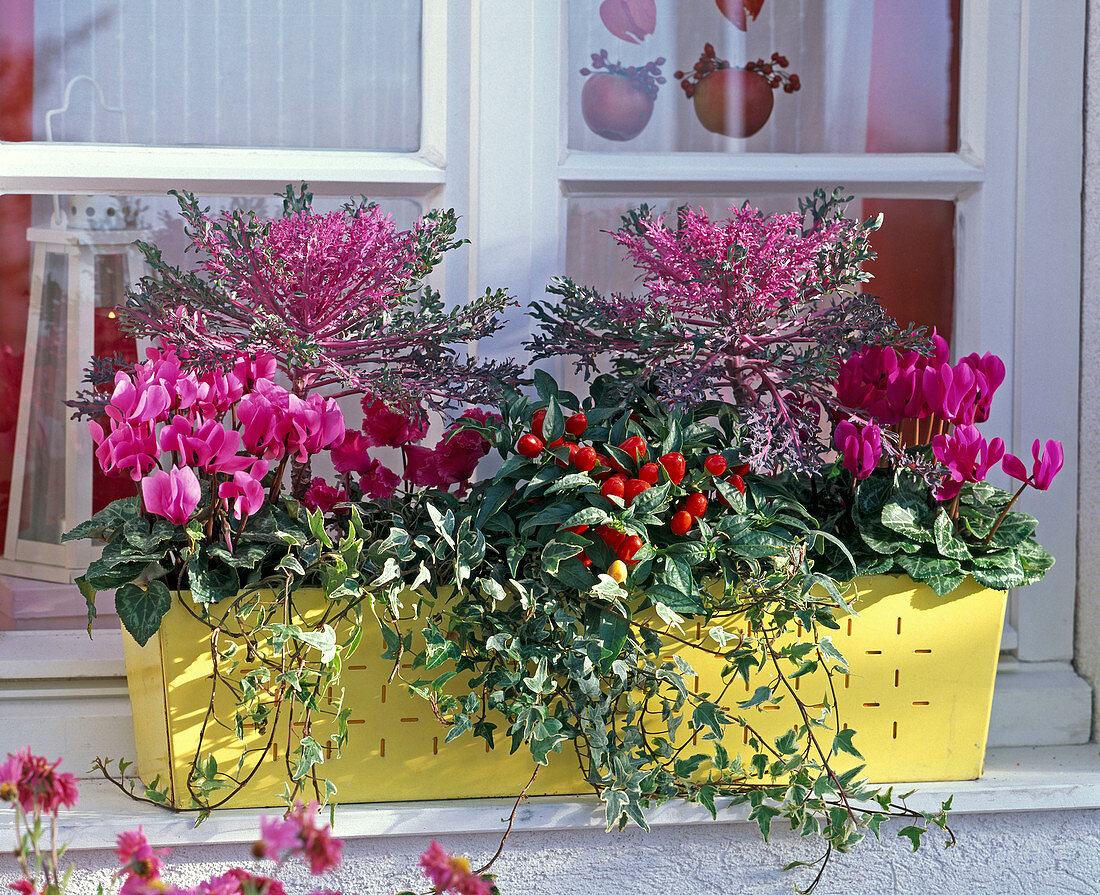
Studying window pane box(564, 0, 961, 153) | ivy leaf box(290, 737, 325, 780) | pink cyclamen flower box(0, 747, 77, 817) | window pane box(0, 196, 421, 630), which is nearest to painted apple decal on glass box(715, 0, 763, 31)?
window pane box(564, 0, 961, 153)

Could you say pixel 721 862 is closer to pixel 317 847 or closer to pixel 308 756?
pixel 308 756

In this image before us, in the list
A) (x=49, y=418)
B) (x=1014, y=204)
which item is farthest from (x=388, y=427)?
(x=1014, y=204)

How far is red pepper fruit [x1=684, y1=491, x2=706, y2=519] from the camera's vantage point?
2.91ft

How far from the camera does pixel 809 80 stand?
1.27 m

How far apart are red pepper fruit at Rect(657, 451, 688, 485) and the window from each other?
34 centimetres

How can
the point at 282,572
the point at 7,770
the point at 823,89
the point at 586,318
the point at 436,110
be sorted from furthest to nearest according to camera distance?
the point at 823,89, the point at 436,110, the point at 586,318, the point at 282,572, the point at 7,770

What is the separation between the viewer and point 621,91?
1.22 meters

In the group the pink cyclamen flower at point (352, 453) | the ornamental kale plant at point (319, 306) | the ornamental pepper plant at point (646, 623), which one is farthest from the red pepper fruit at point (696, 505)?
the pink cyclamen flower at point (352, 453)

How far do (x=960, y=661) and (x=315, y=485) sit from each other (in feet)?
2.43

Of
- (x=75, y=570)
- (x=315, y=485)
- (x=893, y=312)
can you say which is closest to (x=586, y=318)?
(x=315, y=485)

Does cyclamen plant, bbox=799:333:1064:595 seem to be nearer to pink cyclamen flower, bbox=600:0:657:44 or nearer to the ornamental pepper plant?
the ornamental pepper plant

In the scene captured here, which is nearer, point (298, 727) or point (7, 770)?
point (7, 770)

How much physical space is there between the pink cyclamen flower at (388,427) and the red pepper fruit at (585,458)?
21 centimetres

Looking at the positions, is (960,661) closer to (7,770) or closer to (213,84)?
(7,770)
